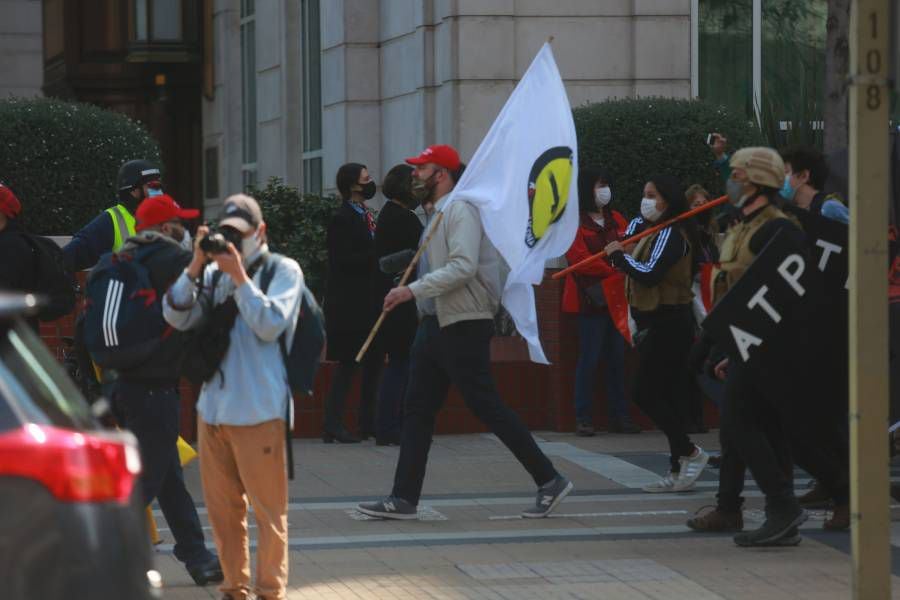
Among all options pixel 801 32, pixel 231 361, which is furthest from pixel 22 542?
pixel 801 32

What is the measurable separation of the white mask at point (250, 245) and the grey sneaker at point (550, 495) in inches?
118

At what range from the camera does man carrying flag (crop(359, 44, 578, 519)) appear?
9.58 m

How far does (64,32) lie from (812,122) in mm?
13675

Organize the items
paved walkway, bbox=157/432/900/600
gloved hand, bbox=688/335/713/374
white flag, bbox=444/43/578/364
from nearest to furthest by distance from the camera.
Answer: paved walkway, bbox=157/432/900/600 < gloved hand, bbox=688/335/713/374 < white flag, bbox=444/43/578/364

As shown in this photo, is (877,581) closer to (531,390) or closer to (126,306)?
(126,306)

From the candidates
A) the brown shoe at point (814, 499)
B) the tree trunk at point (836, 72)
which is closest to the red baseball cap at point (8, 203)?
the brown shoe at point (814, 499)

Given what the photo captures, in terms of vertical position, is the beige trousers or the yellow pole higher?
the yellow pole

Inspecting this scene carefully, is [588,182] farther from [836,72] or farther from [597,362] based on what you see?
[836,72]

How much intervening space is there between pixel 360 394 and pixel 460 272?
392 centimetres

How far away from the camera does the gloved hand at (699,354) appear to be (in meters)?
9.77

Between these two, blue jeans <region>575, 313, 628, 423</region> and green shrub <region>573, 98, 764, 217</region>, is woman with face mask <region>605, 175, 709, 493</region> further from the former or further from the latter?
green shrub <region>573, 98, 764, 217</region>

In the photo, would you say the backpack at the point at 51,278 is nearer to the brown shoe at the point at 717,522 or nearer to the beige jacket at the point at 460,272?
the beige jacket at the point at 460,272

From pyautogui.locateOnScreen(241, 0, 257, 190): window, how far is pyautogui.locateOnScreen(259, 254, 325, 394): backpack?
50.3ft

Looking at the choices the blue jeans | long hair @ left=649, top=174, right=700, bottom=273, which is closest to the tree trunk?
the blue jeans
